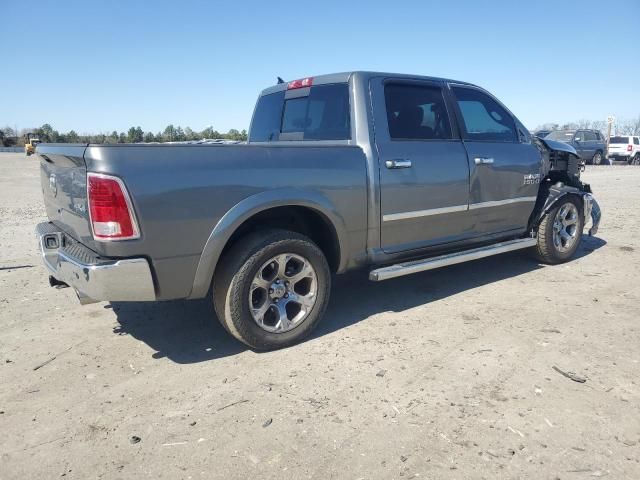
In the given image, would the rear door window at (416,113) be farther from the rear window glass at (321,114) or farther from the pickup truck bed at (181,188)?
the pickup truck bed at (181,188)

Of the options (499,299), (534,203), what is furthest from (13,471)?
(534,203)

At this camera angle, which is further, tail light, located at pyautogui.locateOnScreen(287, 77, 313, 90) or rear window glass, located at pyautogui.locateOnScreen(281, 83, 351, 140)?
tail light, located at pyautogui.locateOnScreen(287, 77, 313, 90)

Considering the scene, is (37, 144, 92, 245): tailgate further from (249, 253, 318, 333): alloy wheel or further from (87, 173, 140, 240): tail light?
(249, 253, 318, 333): alloy wheel

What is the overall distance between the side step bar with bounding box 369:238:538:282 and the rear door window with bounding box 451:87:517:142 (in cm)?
106

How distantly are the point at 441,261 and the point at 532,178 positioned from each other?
1785 millimetres

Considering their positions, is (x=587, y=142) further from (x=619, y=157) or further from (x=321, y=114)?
(x=321, y=114)

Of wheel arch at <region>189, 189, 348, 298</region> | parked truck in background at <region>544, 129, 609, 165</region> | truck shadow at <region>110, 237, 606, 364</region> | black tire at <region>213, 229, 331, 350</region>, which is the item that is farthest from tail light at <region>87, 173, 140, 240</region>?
parked truck in background at <region>544, 129, 609, 165</region>

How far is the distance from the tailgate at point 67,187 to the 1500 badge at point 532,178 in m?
4.20

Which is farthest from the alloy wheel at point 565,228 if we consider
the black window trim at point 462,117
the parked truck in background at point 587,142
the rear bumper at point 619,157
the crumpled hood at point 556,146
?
the rear bumper at point 619,157

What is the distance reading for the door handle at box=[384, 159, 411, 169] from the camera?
3.80m

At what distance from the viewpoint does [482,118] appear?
4.80 m

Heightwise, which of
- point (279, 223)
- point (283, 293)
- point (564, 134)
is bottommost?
point (283, 293)

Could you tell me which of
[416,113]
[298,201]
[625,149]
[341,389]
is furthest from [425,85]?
[625,149]

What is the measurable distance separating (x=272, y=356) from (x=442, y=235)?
1.94 m
